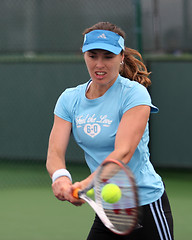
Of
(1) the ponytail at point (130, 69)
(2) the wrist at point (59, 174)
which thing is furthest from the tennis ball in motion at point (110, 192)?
(1) the ponytail at point (130, 69)

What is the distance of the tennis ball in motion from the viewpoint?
2398 mm

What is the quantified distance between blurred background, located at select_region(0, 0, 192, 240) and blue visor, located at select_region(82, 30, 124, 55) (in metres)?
3.90

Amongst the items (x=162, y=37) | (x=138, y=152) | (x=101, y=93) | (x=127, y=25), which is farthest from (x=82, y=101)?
(x=162, y=37)

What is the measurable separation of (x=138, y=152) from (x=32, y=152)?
4.50 m

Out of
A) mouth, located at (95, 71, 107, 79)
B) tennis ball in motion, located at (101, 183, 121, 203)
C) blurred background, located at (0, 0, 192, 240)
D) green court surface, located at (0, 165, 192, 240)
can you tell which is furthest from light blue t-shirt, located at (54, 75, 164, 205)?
blurred background, located at (0, 0, 192, 240)

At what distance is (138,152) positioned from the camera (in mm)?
2791

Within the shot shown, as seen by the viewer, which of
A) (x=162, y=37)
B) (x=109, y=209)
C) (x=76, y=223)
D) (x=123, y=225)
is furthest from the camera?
(x=162, y=37)

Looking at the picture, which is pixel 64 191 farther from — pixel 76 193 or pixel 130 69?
pixel 130 69

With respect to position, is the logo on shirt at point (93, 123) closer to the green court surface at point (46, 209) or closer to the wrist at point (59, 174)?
the wrist at point (59, 174)

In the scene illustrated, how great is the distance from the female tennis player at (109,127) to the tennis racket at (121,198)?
0.09m

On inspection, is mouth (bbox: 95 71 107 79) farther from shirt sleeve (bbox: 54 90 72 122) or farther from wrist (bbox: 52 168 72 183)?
wrist (bbox: 52 168 72 183)

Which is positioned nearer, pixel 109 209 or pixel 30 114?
pixel 109 209

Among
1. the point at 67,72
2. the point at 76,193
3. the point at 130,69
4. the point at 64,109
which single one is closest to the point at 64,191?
the point at 76,193

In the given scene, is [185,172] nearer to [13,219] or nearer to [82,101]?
[13,219]
